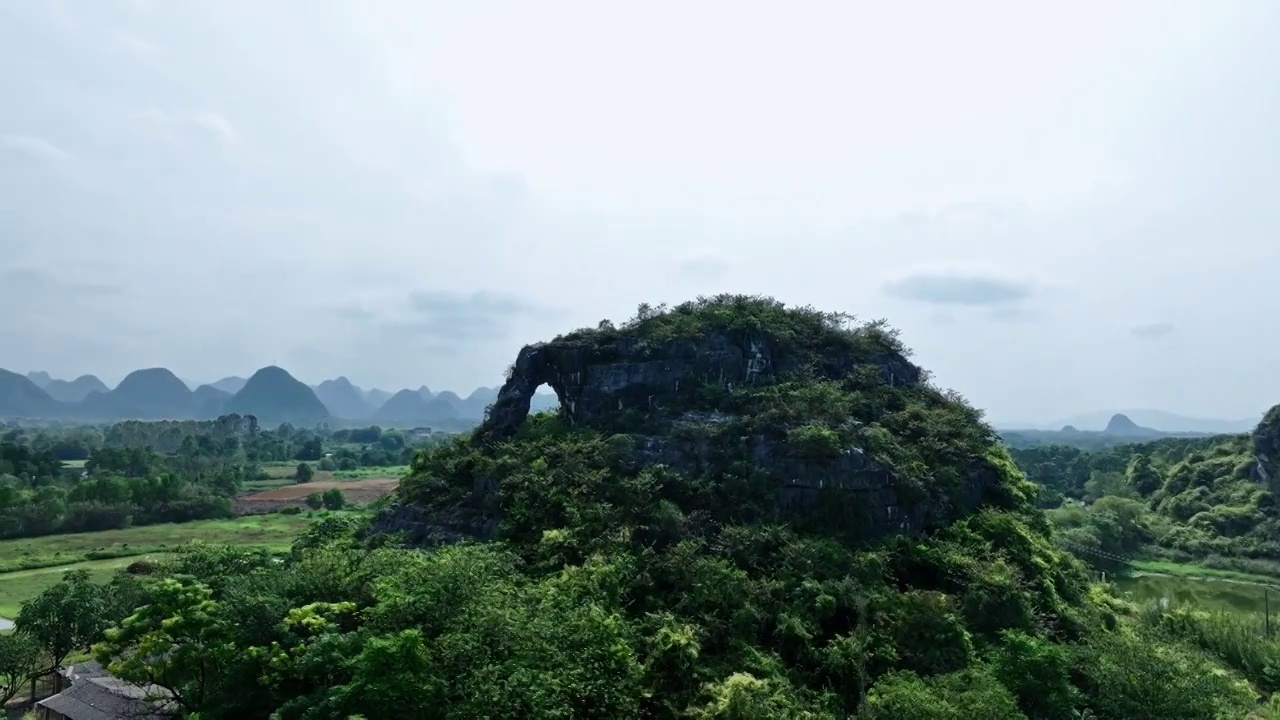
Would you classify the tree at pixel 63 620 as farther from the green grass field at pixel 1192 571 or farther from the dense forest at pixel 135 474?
the green grass field at pixel 1192 571

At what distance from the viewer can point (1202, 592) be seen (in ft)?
129

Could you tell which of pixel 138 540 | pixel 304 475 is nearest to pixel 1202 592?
pixel 138 540

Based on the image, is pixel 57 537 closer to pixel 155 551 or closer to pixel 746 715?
pixel 155 551

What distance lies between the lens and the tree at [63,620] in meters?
23.1

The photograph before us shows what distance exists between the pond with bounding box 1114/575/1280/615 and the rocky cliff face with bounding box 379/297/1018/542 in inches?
803

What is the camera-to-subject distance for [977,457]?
22812mm

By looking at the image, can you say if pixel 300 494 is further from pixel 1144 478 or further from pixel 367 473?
pixel 1144 478

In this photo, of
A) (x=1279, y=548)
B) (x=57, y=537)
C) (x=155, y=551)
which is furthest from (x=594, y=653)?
(x=57, y=537)

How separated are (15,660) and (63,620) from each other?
1.84 metres

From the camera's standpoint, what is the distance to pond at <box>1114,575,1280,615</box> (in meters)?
36.3

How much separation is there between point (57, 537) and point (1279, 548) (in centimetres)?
8005

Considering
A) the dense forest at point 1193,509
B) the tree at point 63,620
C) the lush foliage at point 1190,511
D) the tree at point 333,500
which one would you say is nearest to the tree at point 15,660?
the tree at point 63,620

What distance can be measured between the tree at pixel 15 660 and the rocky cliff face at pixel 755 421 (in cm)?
1106

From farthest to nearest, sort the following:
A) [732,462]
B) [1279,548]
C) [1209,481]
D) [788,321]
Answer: [1209,481] → [1279,548] → [788,321] → [732,462]
